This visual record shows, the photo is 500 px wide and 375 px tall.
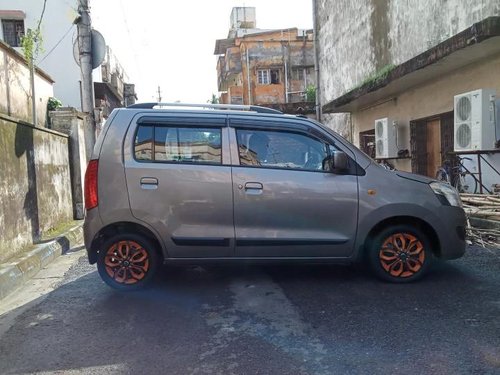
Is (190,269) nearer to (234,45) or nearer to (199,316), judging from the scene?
(199,316)

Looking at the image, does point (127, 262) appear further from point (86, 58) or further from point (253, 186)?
point (86, 58)

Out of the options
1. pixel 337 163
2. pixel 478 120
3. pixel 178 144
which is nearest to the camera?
pixel 337 163

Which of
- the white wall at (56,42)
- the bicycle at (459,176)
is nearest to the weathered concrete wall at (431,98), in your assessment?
the bicycle at (459,176)

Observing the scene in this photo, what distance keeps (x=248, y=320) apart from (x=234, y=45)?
38.1 meters

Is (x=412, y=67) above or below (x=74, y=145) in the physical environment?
above

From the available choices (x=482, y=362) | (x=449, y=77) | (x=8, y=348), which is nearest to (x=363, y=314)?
(x=482, y=362)

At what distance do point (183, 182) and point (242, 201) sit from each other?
24.4 inches

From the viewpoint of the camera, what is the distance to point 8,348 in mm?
3641

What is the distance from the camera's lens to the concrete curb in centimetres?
518

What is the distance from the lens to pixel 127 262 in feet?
16.2

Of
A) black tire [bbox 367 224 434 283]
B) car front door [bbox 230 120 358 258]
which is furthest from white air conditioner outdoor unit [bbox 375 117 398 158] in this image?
car front door [bbox 230 120 358 258]

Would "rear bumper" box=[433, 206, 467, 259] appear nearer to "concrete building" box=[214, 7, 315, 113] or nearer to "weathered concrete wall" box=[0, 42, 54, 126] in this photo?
"weathered concrete wall" box=[0, 42, 54, 126]

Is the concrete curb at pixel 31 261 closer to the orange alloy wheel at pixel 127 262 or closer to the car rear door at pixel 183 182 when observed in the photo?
the orange alloy wheel at pixel 127 262

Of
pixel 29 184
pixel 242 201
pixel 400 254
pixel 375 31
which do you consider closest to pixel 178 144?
pixel 242 201
